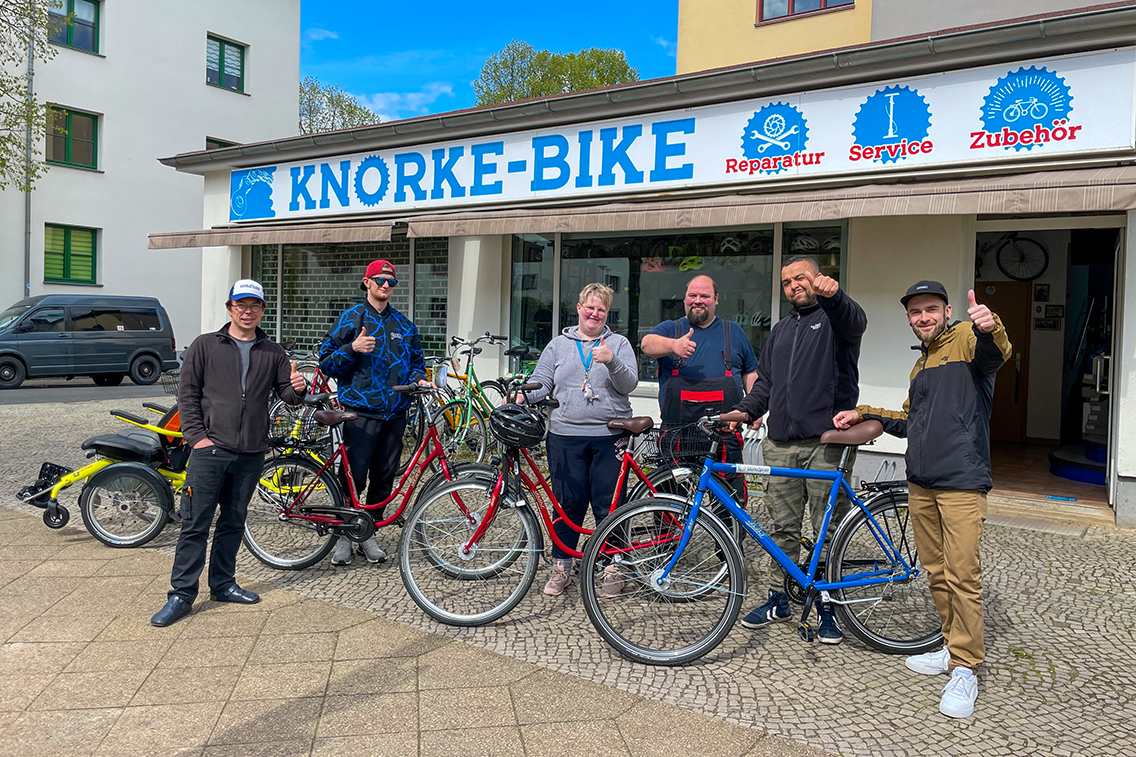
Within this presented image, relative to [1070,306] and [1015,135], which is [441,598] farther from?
[1070,306]

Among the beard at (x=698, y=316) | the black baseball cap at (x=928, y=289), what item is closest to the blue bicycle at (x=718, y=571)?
the black baseball cap at (x=928, y=289)

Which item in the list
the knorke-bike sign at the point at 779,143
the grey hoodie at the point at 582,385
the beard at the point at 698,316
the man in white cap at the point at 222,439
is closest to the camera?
the man in white cap at the point at 222,439

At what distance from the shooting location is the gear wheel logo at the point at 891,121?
6816 millimetres

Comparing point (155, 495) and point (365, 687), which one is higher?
point (155, 495)

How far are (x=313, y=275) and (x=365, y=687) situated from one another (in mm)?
9086

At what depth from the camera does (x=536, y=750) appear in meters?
2.91

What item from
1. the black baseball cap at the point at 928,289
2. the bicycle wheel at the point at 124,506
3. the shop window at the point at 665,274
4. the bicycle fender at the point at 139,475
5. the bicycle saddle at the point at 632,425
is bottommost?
the bicycle wheel at the point at 124,506

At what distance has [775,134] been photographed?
7512 millimetres

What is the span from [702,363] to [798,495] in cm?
103

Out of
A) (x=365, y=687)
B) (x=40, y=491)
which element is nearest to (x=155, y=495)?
(x=40, y=491)

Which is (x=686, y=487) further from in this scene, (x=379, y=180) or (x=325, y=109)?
(x=325, y=109)

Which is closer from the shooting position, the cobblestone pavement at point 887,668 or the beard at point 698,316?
the cobblestone pavement at point 887,668

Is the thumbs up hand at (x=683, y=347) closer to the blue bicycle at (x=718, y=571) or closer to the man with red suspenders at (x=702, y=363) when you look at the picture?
the man with red suspenders at (x=702, y=363)

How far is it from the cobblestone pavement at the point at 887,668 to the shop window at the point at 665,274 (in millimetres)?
3617
